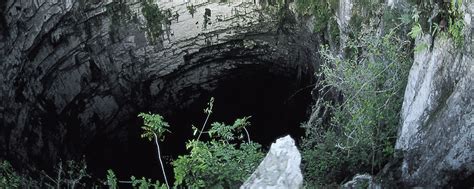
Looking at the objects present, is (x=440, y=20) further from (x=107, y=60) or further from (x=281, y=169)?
(x=107, y=60)

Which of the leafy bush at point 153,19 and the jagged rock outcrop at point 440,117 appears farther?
the leafy bush at point 153,19

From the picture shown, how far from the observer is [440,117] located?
9.93ft

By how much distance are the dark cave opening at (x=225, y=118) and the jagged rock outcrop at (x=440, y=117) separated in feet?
11.5

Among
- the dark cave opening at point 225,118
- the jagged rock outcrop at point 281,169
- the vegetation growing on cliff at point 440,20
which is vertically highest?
the vegetation growing on cliff at point 440,20

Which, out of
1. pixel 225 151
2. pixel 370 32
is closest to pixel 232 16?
pixel 370 32

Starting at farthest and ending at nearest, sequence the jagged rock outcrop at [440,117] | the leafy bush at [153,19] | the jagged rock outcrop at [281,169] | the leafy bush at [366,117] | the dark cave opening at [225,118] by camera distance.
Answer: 1. the dark cave opening at [225,118]
2. the leafy bush at [153,19]
3. the leafy bush at [366,117]
4. the jagged rock outcrop at [440,117]
5. the jagged rock outcrop at [281,169]

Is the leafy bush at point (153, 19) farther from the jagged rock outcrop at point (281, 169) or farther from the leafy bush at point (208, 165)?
the jagged rock outcrop at point (281, 169)

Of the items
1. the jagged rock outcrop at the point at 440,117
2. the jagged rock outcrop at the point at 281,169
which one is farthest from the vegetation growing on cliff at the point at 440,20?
the jagged rock outcrop at the point at 281,169

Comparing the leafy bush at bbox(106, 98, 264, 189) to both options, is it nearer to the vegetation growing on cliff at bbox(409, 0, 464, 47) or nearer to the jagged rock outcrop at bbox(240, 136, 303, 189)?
the jagged rock outcrop at bbox(240, 136, 303, 189)

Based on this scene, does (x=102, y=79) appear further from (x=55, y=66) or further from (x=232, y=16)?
(x=232, y=16)

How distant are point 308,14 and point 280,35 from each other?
26.6 inches

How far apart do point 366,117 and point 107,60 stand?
12.0ft

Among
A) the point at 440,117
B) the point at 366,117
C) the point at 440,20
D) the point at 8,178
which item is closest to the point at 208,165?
the point at 366,117

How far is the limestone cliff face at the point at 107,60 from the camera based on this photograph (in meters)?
5.56
